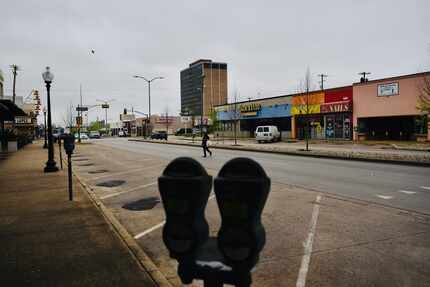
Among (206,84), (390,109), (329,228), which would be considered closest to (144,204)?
(329,228)

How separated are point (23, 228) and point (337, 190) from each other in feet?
24.1

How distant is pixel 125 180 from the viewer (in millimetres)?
11961

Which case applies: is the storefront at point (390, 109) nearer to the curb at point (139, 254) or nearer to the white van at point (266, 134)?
the white van at point (266, 134)

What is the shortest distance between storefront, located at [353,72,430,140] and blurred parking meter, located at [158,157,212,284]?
3092 cm

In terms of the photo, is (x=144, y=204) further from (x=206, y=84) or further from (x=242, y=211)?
(x=206, y=84)

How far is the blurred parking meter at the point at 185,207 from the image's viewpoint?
7.10 feet

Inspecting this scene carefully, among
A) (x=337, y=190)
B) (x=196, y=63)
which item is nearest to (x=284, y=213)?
(x=337, y=190)

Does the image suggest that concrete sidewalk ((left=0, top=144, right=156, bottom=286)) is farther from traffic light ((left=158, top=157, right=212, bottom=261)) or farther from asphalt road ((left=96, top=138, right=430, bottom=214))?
asphalt road ((left=96, top=138, right=430, bottom=214))

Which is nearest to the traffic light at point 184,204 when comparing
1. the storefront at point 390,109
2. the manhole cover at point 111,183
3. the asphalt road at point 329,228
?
the asphalt road at point 329,228

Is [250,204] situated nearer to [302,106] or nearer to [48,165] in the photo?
[48,165]

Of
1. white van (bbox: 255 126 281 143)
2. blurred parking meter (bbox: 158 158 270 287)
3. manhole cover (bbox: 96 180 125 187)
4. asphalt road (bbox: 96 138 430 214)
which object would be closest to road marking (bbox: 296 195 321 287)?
blurred parking meter (bbox: 158 158 270 287)

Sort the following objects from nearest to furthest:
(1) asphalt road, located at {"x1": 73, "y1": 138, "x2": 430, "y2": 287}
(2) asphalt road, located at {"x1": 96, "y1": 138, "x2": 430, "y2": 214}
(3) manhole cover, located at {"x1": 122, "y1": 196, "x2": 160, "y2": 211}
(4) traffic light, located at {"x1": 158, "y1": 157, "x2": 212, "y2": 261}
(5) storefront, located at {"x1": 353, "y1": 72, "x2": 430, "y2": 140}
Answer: (4) traffic light, located at {"x1": 158, "y1": 157, "x2": 212, "y2": 261}, (1) asphalt road, located at {"x1": 73, "y1": 138, "x2": 430, "y2": 287}, (3) manhole cover, located at {"x1": 122, "y1": 196, "x2": 160, "y2": 211}, (2) asphalt road, located at {"x1": 96, "y1": 138, "x2": 430, "y2": 214}, (5) storefront, located at {"x1": 353, "y1": 72, "x2": 430, "y2": 140}

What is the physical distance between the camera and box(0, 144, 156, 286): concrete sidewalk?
3933 millimetres

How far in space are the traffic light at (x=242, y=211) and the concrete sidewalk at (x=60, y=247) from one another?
204cm
